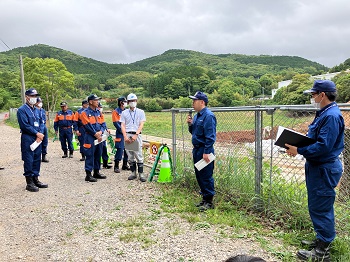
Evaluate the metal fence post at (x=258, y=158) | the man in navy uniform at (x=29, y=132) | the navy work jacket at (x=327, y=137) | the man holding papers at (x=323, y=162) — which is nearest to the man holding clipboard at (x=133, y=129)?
the man in navy uniform at (x=29, y=132)

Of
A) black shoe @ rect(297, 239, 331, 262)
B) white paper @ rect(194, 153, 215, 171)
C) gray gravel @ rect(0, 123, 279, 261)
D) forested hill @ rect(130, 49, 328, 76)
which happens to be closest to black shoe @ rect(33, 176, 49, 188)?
gray gravel @ rect(0, 123, 279, 261)

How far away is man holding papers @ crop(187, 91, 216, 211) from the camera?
15.5 ft

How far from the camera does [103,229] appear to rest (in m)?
4.36

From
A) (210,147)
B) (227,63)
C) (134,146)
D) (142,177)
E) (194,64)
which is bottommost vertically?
(142,177)

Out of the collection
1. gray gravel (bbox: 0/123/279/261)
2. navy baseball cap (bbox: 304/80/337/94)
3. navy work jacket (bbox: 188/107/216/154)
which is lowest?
gray gravel (bbox: 0/123/279/261)

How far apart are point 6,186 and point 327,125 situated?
22.6 ft

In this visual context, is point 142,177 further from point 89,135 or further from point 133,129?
point 89,135

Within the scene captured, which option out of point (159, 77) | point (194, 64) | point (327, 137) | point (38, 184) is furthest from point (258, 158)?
point (194, 64)

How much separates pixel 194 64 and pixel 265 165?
135656mm

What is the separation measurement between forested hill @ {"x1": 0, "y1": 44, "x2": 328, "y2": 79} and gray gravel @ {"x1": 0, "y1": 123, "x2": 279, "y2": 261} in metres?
92.5

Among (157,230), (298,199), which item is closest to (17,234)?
(157,230)

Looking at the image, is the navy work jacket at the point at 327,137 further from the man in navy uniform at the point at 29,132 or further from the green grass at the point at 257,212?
the man in navy uniform at the point at 29,132

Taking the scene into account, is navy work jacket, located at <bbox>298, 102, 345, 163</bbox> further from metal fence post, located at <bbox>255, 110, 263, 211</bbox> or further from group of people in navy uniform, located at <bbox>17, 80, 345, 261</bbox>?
metal fence post, located at <bbox>255, 110, 263, 211</bbox>

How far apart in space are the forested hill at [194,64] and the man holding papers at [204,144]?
9402 cm
